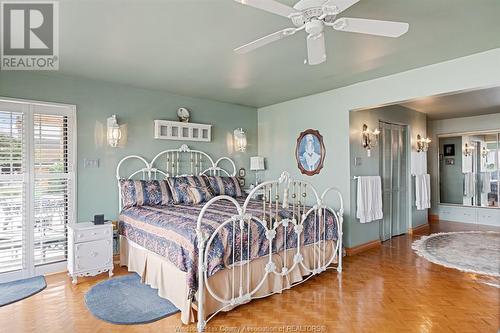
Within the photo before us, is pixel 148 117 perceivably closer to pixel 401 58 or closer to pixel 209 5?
pixel 209 5

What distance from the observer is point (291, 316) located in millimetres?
2604

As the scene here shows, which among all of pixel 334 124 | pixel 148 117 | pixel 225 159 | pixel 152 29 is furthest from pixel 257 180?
pixel 152 29

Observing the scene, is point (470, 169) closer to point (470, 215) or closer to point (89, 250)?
point (470, 215)

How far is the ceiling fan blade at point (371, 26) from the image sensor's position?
193 centimetres

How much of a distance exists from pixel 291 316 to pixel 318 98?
3.48 m

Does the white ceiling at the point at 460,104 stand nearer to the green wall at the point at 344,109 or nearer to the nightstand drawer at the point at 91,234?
the green wall at the point at 344,109

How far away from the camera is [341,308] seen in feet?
9.05

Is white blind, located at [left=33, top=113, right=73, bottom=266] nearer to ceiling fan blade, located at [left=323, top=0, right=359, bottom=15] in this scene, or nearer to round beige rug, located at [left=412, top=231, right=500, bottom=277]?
ceiling fan blade, located at [left=323, top=0, right=359, bottom=15]

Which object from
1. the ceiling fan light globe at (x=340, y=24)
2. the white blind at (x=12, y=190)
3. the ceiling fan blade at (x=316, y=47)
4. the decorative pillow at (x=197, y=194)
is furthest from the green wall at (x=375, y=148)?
the white blind at (x=12, y=190)

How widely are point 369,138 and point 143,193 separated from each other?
365 centimetres

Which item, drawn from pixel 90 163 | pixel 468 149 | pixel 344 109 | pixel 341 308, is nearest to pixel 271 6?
pixel 341 308

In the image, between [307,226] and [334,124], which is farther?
[334,124]

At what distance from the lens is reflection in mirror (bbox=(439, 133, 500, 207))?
22.3 feet

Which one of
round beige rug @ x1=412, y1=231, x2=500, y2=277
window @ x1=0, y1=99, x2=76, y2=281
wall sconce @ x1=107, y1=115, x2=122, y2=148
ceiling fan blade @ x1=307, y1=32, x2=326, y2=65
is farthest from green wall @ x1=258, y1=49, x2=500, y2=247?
window @ x1=0, y1=99, x2=76, y2=281
